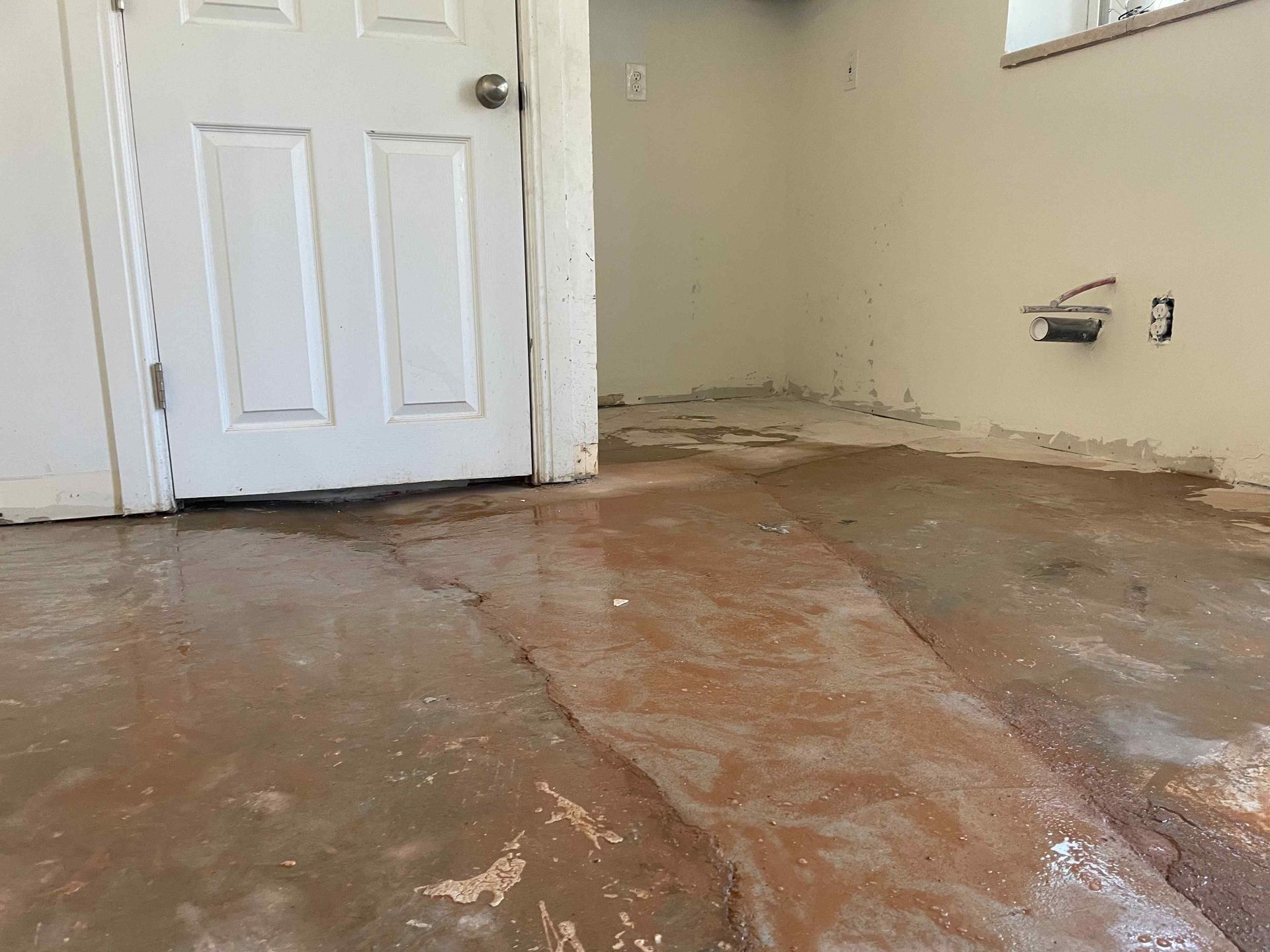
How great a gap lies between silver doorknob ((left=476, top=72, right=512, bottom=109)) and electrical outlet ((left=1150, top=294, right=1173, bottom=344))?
1774 millimetres

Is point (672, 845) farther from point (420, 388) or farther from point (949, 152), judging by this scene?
point (949, 152)

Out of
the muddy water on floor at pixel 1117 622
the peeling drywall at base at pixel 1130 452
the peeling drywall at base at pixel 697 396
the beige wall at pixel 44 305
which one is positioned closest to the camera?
the muddy water on floor at pixel 1117 622

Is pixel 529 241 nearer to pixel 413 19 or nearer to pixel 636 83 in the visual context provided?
pixel 413 19

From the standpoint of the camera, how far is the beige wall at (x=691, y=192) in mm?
3684

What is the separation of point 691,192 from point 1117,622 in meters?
2.97

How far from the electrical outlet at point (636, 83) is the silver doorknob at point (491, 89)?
1.81 m

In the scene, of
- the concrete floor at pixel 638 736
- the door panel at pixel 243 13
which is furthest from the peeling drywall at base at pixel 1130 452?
the door panel at pixel 243 13

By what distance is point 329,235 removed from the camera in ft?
6.48

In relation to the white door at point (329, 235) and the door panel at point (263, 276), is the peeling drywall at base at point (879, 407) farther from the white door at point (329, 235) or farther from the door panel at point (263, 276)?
the door panel at point (263, 276)

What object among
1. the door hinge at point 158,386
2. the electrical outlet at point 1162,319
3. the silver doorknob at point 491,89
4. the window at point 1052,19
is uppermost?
the window at point 1052,19

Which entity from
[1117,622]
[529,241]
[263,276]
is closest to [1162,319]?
[1117,622]

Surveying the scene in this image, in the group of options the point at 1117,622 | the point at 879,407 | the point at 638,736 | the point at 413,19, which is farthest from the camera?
the point at 879,407

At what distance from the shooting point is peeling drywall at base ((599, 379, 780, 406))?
12.7 feet

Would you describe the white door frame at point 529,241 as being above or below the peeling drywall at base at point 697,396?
above
